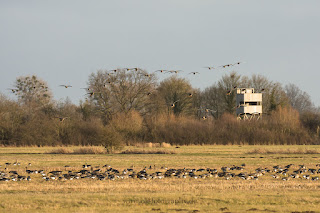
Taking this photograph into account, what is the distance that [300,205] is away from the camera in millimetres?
18281

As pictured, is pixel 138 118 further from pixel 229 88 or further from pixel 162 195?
pixel 162 195

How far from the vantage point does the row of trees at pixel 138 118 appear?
74750 millimetres

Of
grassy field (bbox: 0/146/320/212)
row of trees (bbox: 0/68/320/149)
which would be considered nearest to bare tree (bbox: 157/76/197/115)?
row of trees (bbox: 0/68/320/149)

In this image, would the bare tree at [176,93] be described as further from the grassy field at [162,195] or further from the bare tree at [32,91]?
the grassy field at [162,195]

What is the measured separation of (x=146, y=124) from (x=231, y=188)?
57338 millimetres

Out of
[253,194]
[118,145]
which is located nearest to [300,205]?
[253,194]

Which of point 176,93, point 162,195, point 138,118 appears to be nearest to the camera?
point 162,195

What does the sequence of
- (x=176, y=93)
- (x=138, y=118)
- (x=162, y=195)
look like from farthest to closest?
(x=176, y=93)
(x=138, y=118)
(x=162, y=195)

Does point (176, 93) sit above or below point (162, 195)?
above

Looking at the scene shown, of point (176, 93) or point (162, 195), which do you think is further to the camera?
point (176, 93)

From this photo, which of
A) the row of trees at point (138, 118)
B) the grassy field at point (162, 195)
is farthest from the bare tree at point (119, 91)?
the grassy field at point (162, 195)

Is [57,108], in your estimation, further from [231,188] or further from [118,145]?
[231,188]

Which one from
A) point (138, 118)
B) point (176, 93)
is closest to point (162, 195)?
point (138, 118)

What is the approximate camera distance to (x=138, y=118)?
75812 mm
